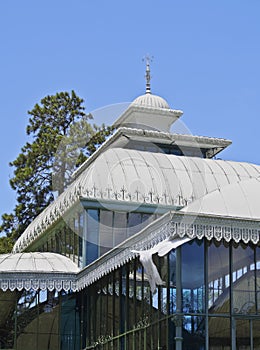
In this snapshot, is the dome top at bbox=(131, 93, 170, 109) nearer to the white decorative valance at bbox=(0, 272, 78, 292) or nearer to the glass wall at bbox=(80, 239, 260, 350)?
the white decorative valance at bbox=(0, 272, 78, 292)

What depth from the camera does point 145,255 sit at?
18703 millimetres

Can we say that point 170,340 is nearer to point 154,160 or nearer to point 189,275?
point 189,275

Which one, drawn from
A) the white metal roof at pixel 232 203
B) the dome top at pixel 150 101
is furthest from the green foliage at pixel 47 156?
the white metal roof at pixel 232 203

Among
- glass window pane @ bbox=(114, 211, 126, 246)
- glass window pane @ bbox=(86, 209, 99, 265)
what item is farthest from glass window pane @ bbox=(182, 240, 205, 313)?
glass window pane @ bbox=(86, 209, 99, 265)

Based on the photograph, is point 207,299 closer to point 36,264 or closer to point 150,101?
point 36,264

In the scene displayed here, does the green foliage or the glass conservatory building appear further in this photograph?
the green foliage

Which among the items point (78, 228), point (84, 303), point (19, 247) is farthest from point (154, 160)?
point (19, 247)

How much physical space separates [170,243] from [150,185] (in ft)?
28.6

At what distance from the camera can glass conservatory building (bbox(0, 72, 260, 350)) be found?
18250 mm

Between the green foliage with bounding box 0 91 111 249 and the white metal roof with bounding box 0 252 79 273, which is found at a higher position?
the green foliage with bounding box 0 91 111 249

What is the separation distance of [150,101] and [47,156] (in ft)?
35.8

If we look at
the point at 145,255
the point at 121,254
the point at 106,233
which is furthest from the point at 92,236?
the point at 145,255

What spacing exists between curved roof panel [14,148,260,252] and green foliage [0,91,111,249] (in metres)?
12.9

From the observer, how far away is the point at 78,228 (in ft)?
87.1
